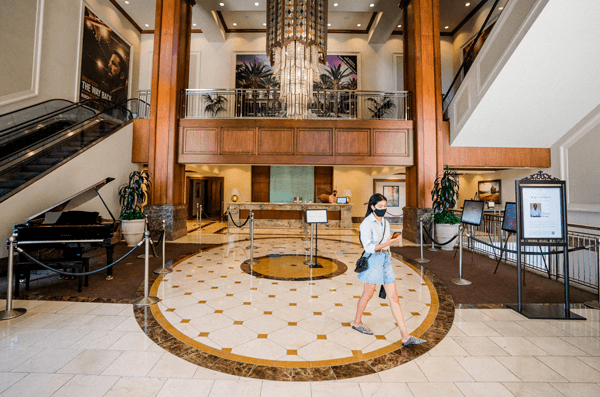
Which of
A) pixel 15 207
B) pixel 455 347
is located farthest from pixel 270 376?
pixel 15 207

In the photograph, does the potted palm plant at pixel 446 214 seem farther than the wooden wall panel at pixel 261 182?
No

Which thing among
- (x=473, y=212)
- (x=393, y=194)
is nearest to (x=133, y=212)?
(x=473, y=212)

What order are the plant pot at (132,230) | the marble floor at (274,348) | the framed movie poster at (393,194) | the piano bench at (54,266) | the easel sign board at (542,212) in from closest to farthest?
1. the marble floor at (274,348)
2. the easel sign board at (542,212)
3. the piano bench at (54,266)
4. the plant pot at (132,230)
5. the framed movie poster at (393,194)

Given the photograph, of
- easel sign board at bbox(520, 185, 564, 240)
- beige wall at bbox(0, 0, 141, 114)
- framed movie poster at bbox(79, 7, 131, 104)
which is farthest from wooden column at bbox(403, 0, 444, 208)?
framed movie poster at bbox(79, 7, 131, 104)

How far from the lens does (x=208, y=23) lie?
1113 cm

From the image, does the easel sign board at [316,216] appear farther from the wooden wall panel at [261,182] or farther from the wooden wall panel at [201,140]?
the wooden wall panel at [261,182]

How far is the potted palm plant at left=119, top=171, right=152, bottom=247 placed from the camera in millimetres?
7079

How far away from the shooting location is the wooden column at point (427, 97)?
792 cm

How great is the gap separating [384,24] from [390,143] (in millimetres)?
6016

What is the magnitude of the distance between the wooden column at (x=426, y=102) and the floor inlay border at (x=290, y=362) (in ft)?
18.1

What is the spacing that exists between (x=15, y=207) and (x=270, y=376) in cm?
594

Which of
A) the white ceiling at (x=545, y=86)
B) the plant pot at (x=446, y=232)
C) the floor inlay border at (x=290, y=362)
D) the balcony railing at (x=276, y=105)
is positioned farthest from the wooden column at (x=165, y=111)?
the white ceiling at (x=545, y=86)

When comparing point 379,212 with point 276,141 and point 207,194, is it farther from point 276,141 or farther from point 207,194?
point 207,194

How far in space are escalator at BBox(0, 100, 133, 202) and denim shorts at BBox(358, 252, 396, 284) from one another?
6.34 m
